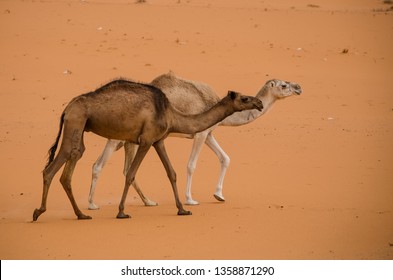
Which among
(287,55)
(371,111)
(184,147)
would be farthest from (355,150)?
(287,55)

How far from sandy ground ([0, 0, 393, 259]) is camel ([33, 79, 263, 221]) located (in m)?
0.72

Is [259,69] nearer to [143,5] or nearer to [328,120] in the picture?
[328,120]

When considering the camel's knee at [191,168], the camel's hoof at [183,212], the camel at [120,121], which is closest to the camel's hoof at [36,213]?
the camel at [120,121]

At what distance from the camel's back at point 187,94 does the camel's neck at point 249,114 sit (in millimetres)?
627

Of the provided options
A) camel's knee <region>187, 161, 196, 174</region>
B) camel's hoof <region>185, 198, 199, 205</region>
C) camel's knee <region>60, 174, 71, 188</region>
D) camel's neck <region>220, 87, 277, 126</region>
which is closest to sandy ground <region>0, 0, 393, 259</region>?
camel's hoof <region>185, 198, 199, 205</region>

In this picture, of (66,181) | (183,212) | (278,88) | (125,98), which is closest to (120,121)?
(125,98)

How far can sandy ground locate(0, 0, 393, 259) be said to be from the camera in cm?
1133

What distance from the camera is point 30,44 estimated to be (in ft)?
101

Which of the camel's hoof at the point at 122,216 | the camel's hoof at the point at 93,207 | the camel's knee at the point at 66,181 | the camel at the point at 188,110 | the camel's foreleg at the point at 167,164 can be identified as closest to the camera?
the camel's knee at the point at 66,181

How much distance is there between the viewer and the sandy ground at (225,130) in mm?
11328

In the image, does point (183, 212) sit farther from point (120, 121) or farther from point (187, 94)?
point (187, 94)

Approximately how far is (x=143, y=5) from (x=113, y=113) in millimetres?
26653

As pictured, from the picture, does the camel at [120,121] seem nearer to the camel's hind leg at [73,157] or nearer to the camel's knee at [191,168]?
the camel's hind leg at [73,157]

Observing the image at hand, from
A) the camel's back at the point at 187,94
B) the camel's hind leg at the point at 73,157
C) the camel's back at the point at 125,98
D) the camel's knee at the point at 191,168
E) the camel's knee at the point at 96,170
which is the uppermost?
the camel's back at the point at 125,98
